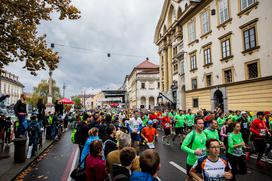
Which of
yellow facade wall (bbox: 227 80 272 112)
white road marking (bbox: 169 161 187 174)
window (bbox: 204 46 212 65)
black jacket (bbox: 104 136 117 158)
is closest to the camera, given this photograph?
black jacket (bbox: 104 136 117 158)

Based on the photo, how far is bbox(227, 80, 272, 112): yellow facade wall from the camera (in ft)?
50.9

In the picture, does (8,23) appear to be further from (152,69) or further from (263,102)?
(152,69)

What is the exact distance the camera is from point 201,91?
2442 cm

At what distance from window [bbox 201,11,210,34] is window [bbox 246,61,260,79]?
25.0 ft

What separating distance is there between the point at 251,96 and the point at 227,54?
526cm

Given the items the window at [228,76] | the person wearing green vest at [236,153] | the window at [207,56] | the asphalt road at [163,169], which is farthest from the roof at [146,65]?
the person wearing green vest at [236,153]

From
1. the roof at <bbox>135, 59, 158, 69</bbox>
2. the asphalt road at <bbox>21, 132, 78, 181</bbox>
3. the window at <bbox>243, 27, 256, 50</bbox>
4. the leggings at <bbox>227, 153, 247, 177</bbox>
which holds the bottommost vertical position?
the asphalt road at <bbox>21, 132, 78, 181</bbox>

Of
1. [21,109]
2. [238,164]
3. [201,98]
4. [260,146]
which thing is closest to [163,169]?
[238,164]

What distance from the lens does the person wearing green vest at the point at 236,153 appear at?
4.68 meters

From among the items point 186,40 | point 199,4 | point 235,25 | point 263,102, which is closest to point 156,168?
point 263,102

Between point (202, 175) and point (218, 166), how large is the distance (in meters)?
0.30

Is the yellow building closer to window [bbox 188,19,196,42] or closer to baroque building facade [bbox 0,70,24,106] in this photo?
window [bbox 188,19,196,42]

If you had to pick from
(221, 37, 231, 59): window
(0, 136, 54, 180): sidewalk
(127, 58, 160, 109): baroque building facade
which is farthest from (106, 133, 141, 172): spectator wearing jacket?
(127, 58, 160, 109): baroque building facade

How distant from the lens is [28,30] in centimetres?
707
